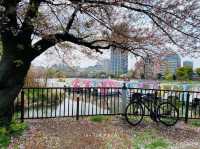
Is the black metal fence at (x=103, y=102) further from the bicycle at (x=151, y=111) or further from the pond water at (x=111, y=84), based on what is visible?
the pond water at (x=111, y=84)

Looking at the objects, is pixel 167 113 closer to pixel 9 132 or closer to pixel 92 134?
pixel 92 134

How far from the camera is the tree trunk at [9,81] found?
6.48 meters

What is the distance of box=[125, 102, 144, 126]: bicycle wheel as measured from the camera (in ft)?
27.4

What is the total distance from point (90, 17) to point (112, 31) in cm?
64

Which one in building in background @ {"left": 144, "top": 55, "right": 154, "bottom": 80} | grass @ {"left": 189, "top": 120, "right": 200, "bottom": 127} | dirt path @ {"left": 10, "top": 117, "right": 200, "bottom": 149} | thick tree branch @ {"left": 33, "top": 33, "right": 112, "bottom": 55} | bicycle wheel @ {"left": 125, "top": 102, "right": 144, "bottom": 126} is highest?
thick tree branch @ {"left": 33, "top": 33, "right": 112, "bottom": 55}

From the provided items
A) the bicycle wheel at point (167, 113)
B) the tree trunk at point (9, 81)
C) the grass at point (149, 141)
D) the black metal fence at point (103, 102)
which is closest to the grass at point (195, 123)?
the black metal fence at point (103, 102)

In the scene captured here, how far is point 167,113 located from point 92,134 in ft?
8.75

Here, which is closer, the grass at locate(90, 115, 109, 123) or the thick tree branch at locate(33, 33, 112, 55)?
the thick tree branch at locate(33, 33, 112, 55)

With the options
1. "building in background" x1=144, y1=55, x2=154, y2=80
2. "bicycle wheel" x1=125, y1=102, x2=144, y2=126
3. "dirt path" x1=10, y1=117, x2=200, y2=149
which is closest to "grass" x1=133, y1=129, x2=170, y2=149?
"dirt path" x1=10, y1=117, x2=200, y2=149

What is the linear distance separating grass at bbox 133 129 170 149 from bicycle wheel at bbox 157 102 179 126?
1.22 m

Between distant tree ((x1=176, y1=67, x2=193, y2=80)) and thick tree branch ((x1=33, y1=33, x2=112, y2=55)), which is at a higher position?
A: thick tree branch ((x1=33, y1=33, x2=112, y2=55))

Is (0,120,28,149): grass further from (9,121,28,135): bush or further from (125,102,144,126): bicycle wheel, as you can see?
(125,102,144,126): bicycle wheel

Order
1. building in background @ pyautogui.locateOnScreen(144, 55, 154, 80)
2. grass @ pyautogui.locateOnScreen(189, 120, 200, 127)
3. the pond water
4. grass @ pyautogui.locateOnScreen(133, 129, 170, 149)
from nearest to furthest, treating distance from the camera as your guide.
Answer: grass @ pyautogui.locateOnScreen(133, 129, 170, 149), building in background @ pyautogui.locateOnScreen(144, 55, 154, 80), grass @ pyautogui.locateOnScreen(189, 120, 200, 127), the pond water

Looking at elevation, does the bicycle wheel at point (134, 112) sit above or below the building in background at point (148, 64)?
below
